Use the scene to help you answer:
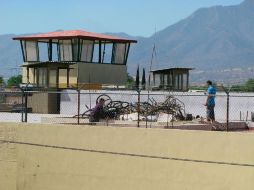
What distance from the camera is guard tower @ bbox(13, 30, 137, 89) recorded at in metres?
37.8

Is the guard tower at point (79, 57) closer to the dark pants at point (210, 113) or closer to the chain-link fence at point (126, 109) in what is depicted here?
the chain-link fence at point (126, 109)

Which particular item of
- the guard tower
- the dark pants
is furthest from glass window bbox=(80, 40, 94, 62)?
the dark pants

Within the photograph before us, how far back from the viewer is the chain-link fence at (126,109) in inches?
837

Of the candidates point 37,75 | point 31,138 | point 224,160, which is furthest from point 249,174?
point 37,75

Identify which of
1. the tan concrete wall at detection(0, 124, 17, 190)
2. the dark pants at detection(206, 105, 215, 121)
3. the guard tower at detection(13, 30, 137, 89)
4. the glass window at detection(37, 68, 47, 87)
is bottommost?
the tan concrete wall at detection(0, 124, 17, 190)

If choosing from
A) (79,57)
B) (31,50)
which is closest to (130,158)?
(79,57)

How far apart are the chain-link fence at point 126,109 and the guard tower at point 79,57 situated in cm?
813

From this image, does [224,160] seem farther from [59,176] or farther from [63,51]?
[63,51]

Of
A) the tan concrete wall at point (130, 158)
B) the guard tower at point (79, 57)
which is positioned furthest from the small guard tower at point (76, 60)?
the tan concrete wall at point (130, 158)

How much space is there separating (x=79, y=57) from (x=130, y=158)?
876 inches

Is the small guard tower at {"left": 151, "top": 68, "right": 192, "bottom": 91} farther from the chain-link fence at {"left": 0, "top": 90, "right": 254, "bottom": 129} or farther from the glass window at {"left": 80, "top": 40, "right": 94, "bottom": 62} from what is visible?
the chain-link fence at {"left": 0, "top": 90, "right": 254, "bottom": 129}

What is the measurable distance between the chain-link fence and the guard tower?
8.13 meters

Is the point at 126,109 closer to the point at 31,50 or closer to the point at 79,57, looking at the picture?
the point at 79,57

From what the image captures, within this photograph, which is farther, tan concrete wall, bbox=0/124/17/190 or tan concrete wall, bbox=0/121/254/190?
tan concrete wall, bbox=0/124/17/190
